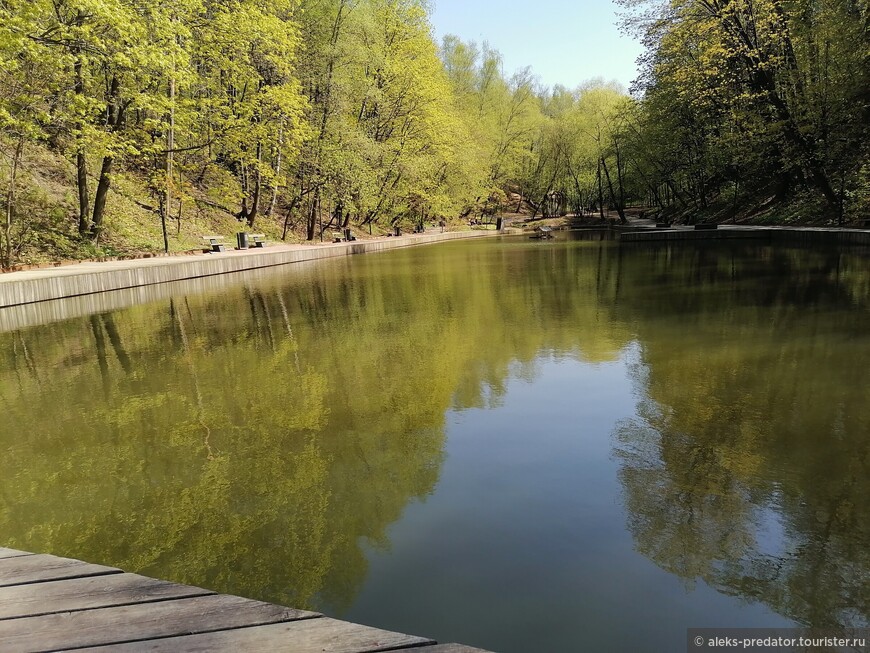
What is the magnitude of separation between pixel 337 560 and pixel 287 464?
1131 mm

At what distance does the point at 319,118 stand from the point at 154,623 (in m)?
27.9

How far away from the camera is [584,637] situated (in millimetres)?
2016

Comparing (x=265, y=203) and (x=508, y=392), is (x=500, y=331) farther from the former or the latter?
(x=265, y=203)

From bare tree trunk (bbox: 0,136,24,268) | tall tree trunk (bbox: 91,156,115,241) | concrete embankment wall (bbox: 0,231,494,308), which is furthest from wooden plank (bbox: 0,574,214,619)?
tall tree trunk (bbox: 91,156,115,241)

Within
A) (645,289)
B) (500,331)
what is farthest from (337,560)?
(645,289)

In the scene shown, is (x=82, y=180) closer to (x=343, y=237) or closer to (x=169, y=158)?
(x=169, y=158)

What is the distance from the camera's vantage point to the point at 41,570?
2.12 meters

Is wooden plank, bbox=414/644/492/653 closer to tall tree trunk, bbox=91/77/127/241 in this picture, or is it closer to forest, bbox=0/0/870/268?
forest, bbox=0/0/870/268

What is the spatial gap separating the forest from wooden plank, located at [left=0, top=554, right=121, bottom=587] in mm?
12029

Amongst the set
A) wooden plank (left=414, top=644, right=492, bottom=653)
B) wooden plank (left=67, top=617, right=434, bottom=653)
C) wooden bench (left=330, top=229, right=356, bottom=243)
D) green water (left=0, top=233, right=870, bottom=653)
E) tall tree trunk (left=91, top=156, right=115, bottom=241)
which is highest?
tall tree trunk (left=91, top=156, right=115, bottom=241)

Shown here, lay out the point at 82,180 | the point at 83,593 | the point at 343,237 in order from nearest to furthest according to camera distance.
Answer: the point at 83,593, the point at 82,180, the point at 343,237

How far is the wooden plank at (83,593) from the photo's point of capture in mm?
1868

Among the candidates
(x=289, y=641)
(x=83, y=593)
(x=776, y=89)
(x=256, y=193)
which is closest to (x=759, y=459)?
(x=289, y=641)

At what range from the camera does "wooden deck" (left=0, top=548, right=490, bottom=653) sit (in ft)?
5.28
